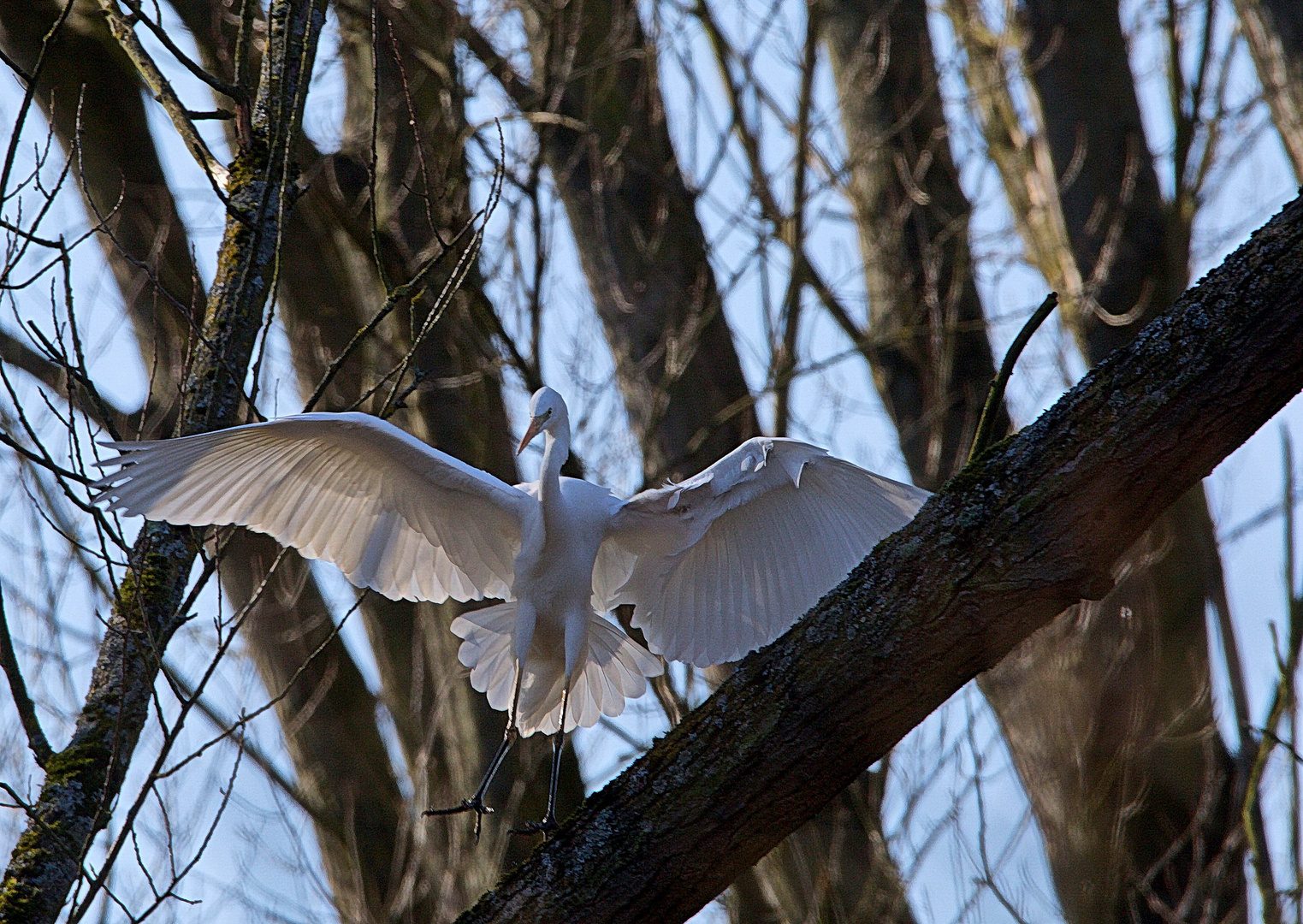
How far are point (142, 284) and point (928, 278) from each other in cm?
430

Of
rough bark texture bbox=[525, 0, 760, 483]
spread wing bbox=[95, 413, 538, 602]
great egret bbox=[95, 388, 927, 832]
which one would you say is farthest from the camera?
rough bark texture bbox=[525, 0, 760, 483]

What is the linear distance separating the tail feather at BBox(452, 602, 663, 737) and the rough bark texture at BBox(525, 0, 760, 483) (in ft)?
8.04

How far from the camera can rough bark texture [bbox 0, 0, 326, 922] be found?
3232 mm

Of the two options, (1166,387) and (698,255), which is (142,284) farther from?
(1166,387)

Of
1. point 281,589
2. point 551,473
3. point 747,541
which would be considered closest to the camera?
point 551,473

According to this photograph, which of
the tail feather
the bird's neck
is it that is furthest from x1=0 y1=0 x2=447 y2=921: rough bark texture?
the bird's neck

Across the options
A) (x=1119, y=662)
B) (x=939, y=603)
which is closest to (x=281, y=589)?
(x=1119, y=662)

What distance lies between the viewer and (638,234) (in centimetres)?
704

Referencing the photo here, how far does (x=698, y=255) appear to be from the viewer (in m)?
7.46

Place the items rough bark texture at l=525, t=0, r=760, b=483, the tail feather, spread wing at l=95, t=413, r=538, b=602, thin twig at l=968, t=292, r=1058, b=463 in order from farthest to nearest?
rough bark texture at l=525, t=0, r=760, b=483 < the tail feather < spread wing at l=95, t=413, r=538, b=602 < thin twig at l=968, t=292, r=1058, b=463

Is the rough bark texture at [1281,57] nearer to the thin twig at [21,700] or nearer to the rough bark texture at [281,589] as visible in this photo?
the rough bark texture at [281,589]

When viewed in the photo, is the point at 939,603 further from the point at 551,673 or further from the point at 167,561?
the point at 167,561

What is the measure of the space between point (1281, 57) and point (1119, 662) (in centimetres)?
310

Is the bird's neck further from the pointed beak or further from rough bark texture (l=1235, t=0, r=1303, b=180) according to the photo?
rough bark texture (l=1235, t=0, r=1303, b=180)
